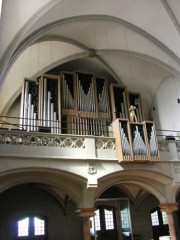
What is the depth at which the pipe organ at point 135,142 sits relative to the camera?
9.23 meters

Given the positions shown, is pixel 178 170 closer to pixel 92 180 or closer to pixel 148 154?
pixel 148 154

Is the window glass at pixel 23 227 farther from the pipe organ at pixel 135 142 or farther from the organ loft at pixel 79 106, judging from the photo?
the pipe organ at pixel 135 142

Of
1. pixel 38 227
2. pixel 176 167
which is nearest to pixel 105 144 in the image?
pixel 176 167

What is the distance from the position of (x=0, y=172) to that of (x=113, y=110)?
20.3 feet

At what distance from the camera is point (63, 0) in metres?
9.41

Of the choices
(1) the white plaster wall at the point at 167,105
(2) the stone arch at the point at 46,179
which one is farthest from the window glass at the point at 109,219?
(1) the white plaster wall at the point at 167,105

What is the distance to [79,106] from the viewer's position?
39.8 feet

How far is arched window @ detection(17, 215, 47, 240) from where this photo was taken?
11648mm

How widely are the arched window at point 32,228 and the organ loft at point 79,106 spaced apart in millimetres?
3922

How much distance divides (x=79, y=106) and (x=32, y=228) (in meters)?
5.56

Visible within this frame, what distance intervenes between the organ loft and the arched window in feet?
12.9

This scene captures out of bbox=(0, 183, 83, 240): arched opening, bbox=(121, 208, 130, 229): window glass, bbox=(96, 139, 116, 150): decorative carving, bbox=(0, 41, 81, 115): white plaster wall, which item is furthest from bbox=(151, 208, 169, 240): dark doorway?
bbox=(0, 41, 81, 115): white plaster wall

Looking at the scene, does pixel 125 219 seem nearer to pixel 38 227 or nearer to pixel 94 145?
pixel 38 227

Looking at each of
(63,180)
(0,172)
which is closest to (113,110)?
(63,180)
